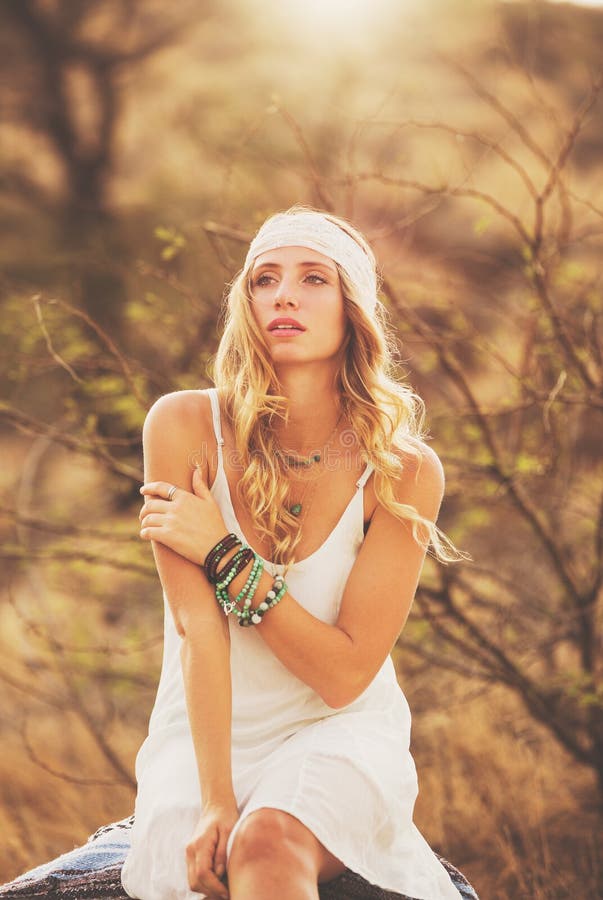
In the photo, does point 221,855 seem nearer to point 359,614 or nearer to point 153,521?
point 359,614

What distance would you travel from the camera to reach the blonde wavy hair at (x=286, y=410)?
2305 millimetres

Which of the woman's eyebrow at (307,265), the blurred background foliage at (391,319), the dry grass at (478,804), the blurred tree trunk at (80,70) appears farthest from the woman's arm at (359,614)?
the blurred tree trunk at (80,70)

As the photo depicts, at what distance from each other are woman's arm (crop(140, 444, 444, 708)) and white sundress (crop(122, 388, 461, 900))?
0.08 metres

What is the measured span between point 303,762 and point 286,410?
0.90 metres

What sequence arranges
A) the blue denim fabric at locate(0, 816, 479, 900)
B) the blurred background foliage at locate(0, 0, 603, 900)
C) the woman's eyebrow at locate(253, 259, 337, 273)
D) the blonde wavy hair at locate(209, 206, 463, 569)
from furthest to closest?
1. the blurred background foliage at locate(0, 0, 603, 900)
2. the woman's eyebrow at locate(253, 259, 337, 273)
3. the blonde wavy hair at locate(209, 206, 463, 569)
4. the blue denim fabric at locate(0, 816, 479, 900)

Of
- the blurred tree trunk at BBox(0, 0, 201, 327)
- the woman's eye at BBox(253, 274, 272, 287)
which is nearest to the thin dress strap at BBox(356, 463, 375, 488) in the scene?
the woman's eye at BBox(253, 274, 272, 287)

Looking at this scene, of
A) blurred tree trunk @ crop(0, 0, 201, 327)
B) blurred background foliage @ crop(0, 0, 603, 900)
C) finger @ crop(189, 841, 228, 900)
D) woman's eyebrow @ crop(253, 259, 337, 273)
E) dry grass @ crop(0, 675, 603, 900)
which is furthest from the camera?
blurred tree trunk @ crop(0, 0, 201, 327)

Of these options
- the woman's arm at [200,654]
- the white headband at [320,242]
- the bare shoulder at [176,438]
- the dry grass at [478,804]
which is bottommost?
the dry grass at [478,804]

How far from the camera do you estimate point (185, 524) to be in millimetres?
2137

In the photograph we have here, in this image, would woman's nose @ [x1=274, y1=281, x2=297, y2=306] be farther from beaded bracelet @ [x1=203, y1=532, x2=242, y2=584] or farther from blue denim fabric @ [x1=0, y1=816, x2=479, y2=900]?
blue denim fabric @ [x1=0, y1=816, x2=479, y2=900]

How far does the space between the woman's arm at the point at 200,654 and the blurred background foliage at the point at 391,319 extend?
0.61 metres

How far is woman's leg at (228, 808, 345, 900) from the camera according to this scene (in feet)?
5.65

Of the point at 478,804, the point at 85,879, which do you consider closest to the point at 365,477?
the point at 85,879

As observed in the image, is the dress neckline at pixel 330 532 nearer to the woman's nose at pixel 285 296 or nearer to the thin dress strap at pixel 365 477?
the thin dress strap at pixel 365 477
